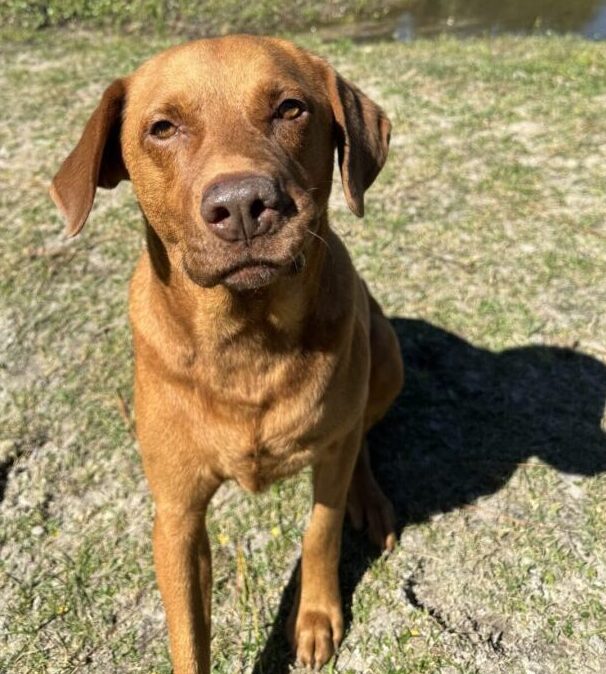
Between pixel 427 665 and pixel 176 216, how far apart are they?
1.99 metres

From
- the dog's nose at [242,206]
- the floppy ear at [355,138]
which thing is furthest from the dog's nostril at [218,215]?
the floppy ear at [355,138]

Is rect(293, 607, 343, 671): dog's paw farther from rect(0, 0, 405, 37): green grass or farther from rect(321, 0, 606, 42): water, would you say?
rect(321, 0, 606, 42): water

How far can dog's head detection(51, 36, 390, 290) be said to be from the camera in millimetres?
2072

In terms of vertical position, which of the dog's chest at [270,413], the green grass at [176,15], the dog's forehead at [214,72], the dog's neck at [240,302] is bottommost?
the green grass at [176,15]

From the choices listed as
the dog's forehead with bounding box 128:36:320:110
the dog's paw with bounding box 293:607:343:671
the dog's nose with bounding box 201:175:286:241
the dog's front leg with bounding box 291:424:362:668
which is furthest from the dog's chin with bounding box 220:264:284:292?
the dog's paw with bounding box 293:607:343:671

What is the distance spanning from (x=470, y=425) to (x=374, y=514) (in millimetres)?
795

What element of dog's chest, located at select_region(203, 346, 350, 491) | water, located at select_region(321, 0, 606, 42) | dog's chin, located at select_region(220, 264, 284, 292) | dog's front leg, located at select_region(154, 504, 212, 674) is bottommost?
water, located at select_region(321, 0, 606, 42)

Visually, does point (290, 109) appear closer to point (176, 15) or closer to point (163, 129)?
point (163, 129)

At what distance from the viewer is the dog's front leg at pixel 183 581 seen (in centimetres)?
270

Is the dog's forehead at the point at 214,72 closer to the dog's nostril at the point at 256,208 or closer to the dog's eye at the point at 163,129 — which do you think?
the dog's eye at the point at 163,129

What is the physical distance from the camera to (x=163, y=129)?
234 cm

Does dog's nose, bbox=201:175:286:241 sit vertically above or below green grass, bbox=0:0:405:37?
above

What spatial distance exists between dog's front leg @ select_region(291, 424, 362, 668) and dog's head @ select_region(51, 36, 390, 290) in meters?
0.93

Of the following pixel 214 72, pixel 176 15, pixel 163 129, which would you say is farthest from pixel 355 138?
pixel 176 15
